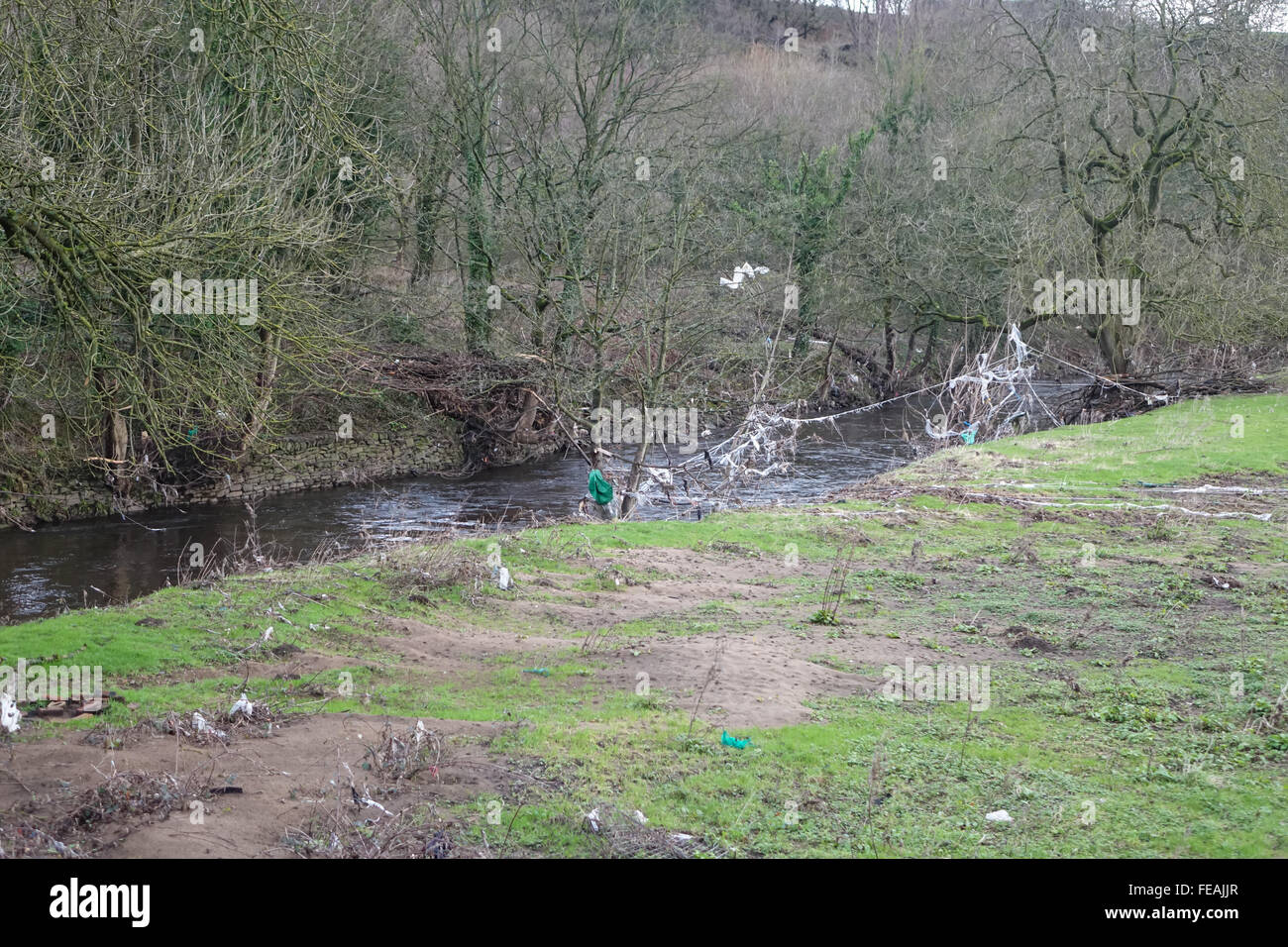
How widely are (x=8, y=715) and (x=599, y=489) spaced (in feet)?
36.1

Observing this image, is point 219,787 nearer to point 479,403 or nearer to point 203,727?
point 203,727

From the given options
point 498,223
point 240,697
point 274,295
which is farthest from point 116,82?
point 498,223

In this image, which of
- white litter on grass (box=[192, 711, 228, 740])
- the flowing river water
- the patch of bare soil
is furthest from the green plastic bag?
white litter on grass (box=[192, 711, 228, 740])

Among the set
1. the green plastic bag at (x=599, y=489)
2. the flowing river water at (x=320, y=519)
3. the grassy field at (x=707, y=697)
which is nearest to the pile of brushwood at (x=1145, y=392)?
the flowing river water at (x=320, y=519)

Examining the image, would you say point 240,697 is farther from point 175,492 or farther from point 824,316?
point 824,316

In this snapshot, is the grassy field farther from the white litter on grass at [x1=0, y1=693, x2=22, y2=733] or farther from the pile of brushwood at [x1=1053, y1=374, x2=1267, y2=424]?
the pile of brushwood at [x1=1053, y1=374, x2=1267, y2=424]

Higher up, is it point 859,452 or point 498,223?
point 498,223

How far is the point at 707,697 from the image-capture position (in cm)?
807

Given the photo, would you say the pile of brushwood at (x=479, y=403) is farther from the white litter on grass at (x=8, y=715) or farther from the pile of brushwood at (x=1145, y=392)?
the white litter on grass at (x=8, y=715)

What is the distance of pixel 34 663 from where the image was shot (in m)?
8.13

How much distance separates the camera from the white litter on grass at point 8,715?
6629 mm

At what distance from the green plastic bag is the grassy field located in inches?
105

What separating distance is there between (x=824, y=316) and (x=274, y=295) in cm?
2870

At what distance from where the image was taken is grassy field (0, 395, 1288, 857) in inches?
228
